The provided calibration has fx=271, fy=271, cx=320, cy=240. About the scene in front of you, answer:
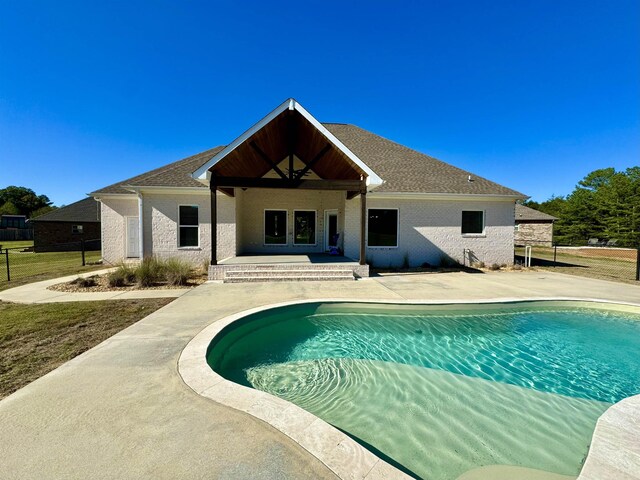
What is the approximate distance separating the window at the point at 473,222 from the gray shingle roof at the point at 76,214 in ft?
93.1

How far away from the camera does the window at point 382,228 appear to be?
13422mm

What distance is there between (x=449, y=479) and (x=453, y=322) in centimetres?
450

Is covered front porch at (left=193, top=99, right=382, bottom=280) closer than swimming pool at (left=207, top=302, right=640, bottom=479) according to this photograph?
No

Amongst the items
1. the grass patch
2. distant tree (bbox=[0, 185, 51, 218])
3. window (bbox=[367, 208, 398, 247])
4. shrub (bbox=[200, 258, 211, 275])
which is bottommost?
the grass patch

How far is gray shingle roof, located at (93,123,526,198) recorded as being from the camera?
13.1 metres

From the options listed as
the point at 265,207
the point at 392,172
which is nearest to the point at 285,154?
the point at 265,207

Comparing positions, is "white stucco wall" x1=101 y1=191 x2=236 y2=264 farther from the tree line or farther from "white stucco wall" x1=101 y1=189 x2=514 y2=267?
the tree line

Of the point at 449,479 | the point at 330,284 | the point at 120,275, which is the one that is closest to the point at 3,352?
the point at 120,275

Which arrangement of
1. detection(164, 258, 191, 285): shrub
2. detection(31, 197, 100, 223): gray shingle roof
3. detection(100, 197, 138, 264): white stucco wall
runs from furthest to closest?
detection(31, 197, 100, 223): gray shingle roof, detection(100, 197, 138, 264): white stucco wall, detection(164, 258, 191, 285): shrub

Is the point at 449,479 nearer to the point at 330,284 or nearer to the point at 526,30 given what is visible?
the point at 330,284

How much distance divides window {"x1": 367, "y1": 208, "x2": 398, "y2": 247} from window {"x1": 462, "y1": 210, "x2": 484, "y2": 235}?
3.63 metres

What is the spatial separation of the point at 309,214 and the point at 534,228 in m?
29.9

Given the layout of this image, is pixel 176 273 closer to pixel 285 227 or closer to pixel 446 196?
pixel 285 227

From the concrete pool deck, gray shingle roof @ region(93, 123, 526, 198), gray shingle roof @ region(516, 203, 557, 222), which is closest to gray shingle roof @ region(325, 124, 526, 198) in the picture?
gray shingle roof @ region(93, 123, 526, 198)
